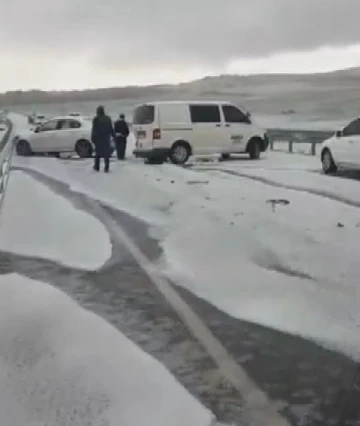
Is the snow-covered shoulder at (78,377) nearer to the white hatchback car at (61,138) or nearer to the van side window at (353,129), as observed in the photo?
the van side window at (353,129)

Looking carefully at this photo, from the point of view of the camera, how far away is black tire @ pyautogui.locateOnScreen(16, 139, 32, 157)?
36.3m

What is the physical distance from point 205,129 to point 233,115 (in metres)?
1.32

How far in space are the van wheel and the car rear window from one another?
3.91 ft

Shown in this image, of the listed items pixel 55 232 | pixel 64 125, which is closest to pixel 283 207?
pixel 55 232

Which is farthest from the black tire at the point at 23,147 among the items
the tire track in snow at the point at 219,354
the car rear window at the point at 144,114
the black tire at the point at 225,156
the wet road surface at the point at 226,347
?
the wet road surface at the point at 226,347

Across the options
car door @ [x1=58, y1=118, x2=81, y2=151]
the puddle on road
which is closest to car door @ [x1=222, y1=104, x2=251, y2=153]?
car door @ [x1=58, y1=118, x2=81, y2=151]

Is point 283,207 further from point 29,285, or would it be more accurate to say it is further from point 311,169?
point 311,169

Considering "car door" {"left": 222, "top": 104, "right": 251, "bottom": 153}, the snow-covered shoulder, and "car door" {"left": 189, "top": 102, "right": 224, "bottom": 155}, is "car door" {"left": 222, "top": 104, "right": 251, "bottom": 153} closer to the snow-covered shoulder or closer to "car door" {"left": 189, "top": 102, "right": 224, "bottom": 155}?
"car door" {"left": 189, "top": 102, "right": 224, "bottom": 155}

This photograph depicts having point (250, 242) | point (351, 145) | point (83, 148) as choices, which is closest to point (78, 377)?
point (250, 242)

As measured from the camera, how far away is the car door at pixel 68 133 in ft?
114

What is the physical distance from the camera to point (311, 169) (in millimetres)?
27094

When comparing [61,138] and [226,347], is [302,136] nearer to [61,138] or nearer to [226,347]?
[61,138]

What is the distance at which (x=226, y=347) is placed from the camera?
24.2 feet

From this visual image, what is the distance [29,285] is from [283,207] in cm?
782
